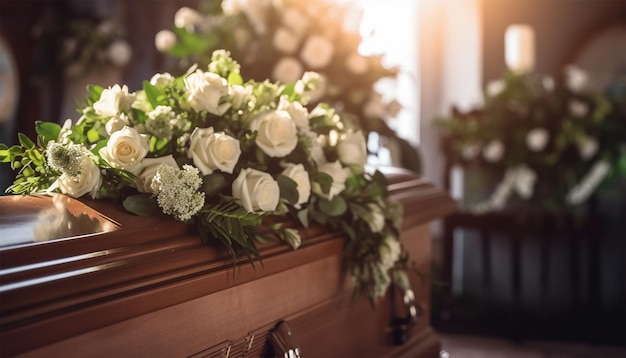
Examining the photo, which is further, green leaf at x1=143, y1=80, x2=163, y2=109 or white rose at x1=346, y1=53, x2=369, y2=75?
white rose at x1=346, y1=53, x2=369, y2=75

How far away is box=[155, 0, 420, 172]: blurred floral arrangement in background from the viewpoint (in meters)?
3.03

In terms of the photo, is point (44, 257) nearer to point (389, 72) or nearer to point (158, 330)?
point (158, 330)

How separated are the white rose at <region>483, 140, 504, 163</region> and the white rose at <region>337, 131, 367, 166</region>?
11.9 feet

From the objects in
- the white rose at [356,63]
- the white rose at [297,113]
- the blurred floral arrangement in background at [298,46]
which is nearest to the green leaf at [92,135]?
the white rose at [297,113]

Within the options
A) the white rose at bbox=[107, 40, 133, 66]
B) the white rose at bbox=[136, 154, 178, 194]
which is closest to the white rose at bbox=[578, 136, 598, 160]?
the white rose at bbox=[107, 40, 133, 66]

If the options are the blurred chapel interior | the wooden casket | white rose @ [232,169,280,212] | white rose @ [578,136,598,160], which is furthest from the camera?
the blurred chapel interior

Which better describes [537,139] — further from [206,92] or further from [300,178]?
[206,92]

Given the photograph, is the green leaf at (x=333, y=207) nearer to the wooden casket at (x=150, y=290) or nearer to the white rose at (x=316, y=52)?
the wooden casket at (x=150, y=290)

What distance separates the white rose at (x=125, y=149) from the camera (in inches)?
48.2

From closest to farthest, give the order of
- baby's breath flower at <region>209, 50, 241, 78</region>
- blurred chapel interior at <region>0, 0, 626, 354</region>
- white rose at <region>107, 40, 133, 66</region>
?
baby's breath flower at <region>209, 50, 241, 78</region> → blurred chapel interior at <region>0, 0, 626, 354</region> → white rose at <region>107, 40, 133, 66</region>

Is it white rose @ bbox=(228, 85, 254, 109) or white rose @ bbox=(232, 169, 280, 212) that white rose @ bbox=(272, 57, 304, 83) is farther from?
white rose @ bbox=(232, 169, 280, 212)

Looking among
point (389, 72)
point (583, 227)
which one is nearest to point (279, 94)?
point (389, 72)

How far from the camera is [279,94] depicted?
1530 millimetres

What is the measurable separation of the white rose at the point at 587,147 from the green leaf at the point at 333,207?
3.63 m
